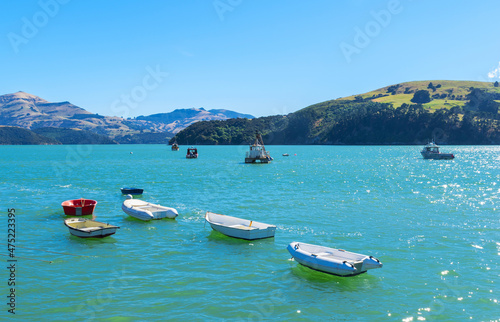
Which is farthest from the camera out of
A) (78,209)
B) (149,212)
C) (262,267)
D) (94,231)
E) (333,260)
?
(78,209)

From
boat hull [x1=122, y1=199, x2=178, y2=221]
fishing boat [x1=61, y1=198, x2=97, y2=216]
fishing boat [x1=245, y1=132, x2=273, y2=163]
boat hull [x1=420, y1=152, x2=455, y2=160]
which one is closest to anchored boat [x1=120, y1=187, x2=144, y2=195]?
fishing boat [x1=61, y1=198, x2=97, y2=216]

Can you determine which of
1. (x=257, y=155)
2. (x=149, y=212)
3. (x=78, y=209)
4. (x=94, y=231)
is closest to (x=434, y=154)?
(x=257, y=155)

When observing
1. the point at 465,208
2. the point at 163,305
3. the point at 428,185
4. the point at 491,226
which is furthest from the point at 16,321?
the point at 428,185

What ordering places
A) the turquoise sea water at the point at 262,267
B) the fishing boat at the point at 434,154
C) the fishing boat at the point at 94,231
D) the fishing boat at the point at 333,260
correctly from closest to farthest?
the turquoise sea water at the point at 262,267 → the fishing boat at the point at 333,260 → the fishing boat at the point at 94,231 → the fishing boat at the point at 434,154

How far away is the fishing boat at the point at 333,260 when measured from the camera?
21391mm

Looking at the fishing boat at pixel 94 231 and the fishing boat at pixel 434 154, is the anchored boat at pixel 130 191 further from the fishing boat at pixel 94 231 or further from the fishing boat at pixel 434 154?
the fishing boat at pixel 434 154

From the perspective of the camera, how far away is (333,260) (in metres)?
22.0

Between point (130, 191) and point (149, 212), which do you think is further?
point (130, 191)

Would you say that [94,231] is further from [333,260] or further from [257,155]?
[257,155]

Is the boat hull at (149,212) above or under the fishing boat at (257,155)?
under

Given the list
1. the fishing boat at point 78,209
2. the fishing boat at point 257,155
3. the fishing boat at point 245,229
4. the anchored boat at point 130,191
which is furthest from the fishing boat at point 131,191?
the fishing boat at point 257,155

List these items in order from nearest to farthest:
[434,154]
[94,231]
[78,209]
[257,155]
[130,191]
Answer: [94,231] → [78,209] → [130,191] → [257,155] → [434,154]

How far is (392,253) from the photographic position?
26.5 metres

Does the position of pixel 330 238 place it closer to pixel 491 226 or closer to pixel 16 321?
pixel 491 226
